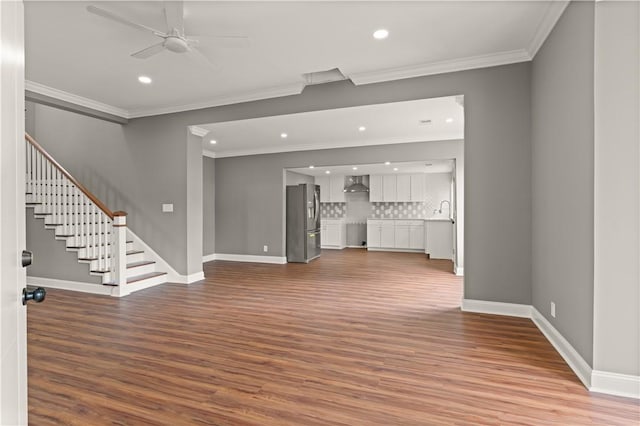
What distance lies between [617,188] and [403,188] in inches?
298

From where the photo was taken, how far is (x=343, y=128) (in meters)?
5.77

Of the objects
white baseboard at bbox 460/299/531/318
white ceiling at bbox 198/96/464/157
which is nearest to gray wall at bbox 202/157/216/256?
white ceiling at bbox 198/96/464/157

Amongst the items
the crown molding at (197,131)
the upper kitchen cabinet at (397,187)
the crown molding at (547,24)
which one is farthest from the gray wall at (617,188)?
the upper kitchen cabinet at (397,187)

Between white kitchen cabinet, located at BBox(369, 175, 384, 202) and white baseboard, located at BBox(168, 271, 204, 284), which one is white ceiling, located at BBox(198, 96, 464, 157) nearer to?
white baseboard, located at BBox(168, 271, 204, 284)

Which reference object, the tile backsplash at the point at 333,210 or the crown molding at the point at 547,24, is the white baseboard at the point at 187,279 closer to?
the crown molding at the point at 547,24

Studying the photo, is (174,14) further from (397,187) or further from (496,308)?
(397,187)

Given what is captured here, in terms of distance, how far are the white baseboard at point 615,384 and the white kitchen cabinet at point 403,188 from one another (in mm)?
7550

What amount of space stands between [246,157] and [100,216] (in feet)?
11.8

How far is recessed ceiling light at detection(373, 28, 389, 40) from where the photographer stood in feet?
10.2

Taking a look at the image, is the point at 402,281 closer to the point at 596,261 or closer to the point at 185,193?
the point at 596,261

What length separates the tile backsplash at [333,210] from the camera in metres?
10.8

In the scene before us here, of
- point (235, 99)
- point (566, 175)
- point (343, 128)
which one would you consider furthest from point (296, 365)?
point (343, 128)

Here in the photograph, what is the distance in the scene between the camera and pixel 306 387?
7.16ft

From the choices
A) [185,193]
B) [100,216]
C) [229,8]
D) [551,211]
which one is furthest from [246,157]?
[551,211]
